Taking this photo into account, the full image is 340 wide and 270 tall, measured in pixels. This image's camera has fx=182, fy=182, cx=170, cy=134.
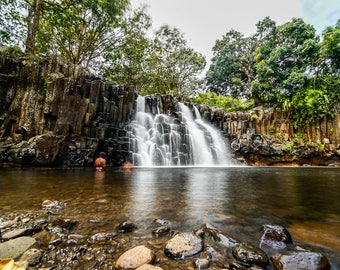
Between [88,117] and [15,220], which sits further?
[88,117]

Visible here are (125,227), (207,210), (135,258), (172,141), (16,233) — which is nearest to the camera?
(135,258)

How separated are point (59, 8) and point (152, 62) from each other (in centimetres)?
1355

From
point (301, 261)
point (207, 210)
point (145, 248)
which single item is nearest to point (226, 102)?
point (207, 210)

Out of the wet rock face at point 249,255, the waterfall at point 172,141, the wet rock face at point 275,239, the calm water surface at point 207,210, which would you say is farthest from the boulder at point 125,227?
the waterfall at point 172,141

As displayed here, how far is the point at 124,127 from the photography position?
13164 mm

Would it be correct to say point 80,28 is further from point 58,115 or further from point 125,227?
point 125,227

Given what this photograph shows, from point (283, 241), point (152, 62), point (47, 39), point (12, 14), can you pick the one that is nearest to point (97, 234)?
point (283, 241)

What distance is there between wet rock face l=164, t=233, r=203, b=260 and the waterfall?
1072 centimetres

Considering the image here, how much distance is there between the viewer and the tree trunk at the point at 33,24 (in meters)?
12.1

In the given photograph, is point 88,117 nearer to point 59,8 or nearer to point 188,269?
point 59,8

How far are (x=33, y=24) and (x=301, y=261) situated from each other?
56.1 ft

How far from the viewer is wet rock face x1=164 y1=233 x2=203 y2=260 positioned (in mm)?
1543

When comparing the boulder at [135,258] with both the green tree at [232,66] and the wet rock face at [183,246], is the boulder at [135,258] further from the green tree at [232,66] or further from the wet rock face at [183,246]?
the green tree at [232,66]

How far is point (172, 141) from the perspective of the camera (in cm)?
1366
